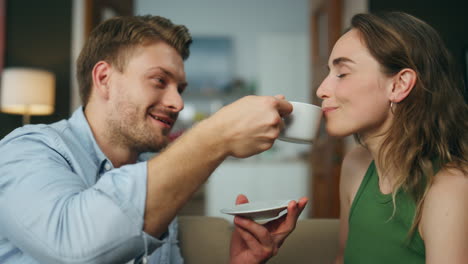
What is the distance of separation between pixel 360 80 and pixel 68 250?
3.09ft

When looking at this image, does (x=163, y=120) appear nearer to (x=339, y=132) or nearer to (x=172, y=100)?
(x=172, y=100)

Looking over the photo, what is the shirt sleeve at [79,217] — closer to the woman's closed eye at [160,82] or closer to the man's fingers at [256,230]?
the man's fingers at [256,230]

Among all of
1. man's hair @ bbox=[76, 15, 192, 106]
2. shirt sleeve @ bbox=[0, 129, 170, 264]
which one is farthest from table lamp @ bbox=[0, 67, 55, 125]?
shirt sleeve @ bbox=[0, 129, 170, 264]

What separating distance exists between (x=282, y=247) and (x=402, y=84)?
0.70 meters

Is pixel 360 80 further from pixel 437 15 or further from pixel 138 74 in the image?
pixel 437 15

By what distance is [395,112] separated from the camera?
1.28 meters

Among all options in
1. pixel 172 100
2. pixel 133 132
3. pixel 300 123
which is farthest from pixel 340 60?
pixel 133 132

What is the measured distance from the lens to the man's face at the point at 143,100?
147 cm

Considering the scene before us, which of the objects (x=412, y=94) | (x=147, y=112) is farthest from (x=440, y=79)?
(x=147, y=112)

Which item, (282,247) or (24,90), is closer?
(282,247)

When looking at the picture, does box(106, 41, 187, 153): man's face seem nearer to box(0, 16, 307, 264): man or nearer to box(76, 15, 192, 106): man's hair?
box(76, 15, 192, 106): man's hair

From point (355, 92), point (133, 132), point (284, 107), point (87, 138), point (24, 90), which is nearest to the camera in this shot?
point (284, 107)

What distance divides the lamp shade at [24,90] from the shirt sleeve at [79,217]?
3148 mm

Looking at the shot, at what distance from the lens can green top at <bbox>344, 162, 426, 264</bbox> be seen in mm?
1152
